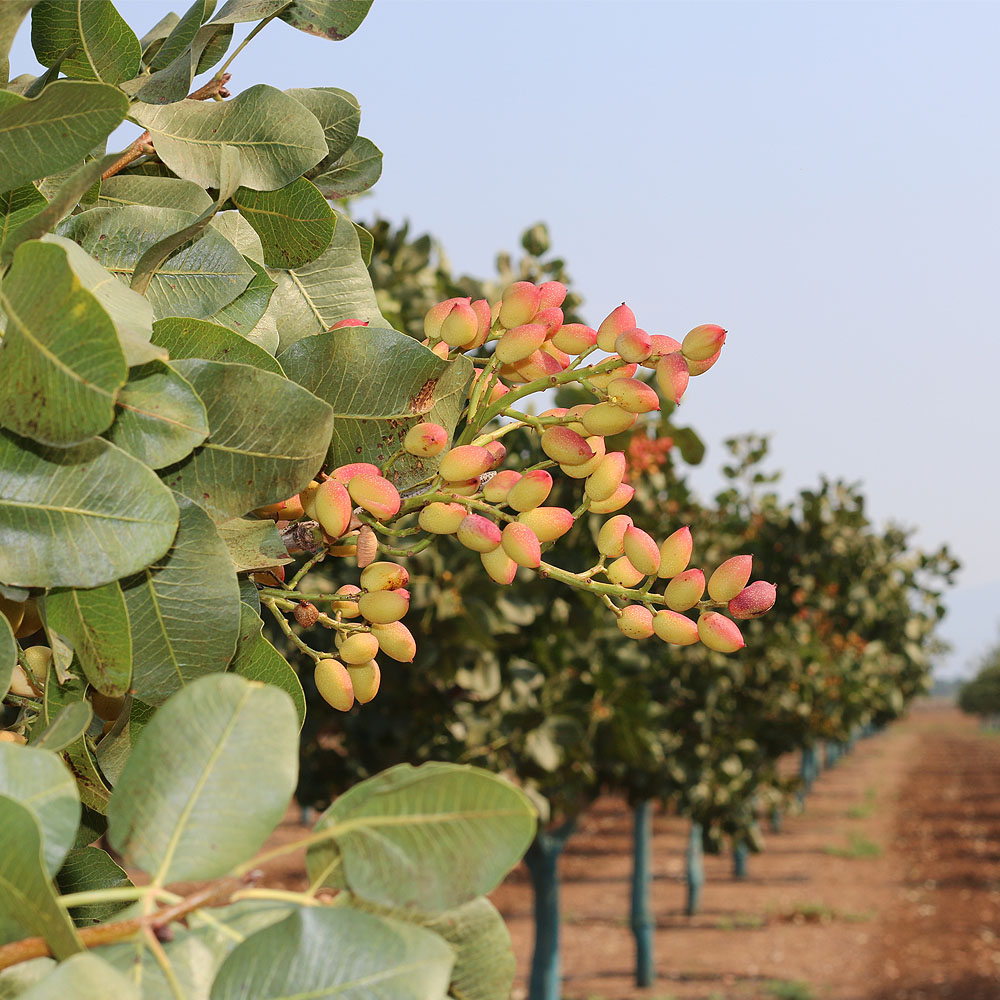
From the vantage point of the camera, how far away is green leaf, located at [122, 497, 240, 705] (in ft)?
1.92

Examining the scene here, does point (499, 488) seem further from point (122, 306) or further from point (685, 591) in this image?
point (122, 306)

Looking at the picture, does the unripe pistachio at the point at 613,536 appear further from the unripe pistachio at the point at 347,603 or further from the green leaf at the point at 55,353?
the green leaf at the point at 55,353

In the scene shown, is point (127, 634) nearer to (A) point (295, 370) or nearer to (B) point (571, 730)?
(A) point (295, 370)

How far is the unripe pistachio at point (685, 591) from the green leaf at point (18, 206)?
45 cm

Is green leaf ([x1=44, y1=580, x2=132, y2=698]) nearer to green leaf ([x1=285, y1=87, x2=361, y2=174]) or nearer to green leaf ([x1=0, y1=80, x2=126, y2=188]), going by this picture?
green leaf ([x1=0, y1=80, x2=126, y2=188])

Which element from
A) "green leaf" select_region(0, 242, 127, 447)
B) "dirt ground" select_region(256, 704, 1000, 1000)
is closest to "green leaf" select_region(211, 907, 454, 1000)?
"green leaf" select_region(0, 242, 127, 447)

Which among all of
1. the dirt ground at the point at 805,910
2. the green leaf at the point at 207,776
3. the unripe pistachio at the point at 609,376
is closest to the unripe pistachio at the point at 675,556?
the unripe pistachio at the point at 609,376

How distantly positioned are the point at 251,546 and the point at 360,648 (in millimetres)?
95

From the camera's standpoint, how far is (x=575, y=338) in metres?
0.71

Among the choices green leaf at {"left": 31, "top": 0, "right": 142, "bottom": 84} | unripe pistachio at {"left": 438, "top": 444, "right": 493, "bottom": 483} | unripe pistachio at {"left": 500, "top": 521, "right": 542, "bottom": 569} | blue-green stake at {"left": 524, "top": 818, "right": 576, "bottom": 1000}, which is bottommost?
blue-green stake at {"left": 524, "top": 818, "right": 576, "bottom": 1000}

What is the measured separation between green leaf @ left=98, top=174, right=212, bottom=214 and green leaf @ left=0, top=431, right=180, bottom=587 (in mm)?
240

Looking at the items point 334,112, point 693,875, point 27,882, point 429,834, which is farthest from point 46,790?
point 693,875

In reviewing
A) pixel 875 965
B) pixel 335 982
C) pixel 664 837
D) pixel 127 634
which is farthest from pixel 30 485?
pixel 664 837

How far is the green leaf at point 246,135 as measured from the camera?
74cm
